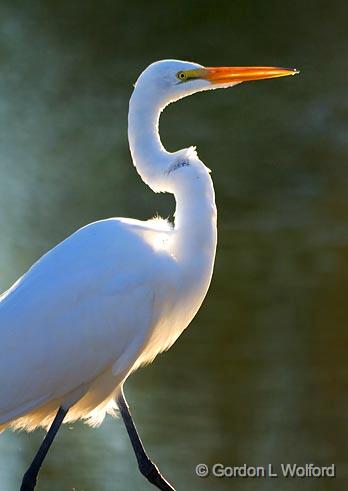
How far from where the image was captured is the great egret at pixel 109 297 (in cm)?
360

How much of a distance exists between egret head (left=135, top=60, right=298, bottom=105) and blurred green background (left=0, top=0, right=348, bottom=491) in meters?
1.43

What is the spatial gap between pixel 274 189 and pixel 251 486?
330 cm

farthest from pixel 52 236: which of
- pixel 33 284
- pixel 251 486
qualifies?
pixel 33 284

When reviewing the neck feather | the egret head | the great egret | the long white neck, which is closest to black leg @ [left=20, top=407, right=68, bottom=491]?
the great egret

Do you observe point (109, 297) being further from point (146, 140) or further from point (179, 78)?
point (179, 78)

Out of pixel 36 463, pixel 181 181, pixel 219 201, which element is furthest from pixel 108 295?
pixel 219 201

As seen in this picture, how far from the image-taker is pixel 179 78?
12.6ft

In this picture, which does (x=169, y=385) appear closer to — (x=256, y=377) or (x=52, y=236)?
(x=256, y=377)

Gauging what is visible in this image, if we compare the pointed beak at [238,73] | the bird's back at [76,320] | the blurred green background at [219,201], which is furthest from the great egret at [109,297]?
the blurred green background at [219,201]

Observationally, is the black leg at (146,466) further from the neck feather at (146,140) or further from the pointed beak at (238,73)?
the pointed beak at (238,73)

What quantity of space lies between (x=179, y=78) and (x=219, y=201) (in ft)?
11.4

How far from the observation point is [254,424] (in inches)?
198

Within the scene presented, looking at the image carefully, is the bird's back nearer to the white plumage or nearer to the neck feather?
the white plumage

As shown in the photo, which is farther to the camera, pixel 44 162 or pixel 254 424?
pixel 44 162
